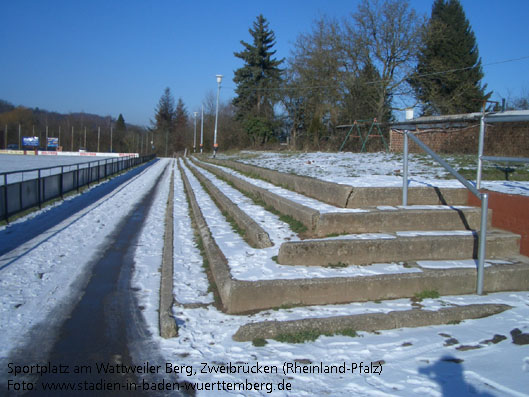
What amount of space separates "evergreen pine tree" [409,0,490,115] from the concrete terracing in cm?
2766

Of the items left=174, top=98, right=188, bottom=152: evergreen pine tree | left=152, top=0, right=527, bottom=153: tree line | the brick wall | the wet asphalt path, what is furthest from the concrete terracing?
left=174, top=98, right=188, bottom=152: evergreen pine tree

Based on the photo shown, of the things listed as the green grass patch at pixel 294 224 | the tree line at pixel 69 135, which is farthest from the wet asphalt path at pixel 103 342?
the tree line at pixel 69 135

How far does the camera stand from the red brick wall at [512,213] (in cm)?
601

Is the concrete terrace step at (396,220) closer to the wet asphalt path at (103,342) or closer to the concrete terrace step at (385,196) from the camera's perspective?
the concrete terrace step at (385,196)

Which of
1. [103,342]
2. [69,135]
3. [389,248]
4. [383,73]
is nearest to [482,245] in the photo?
[389,248]

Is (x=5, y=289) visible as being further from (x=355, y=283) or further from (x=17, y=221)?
(x=17, y=221)

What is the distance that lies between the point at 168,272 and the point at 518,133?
Answer: 7622 millimetres

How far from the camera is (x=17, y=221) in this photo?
36.6 feet

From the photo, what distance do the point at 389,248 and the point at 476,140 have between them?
9475 millimetres

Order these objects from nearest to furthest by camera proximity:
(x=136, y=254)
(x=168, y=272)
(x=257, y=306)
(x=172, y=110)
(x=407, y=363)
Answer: (x=407, y=363) < (x=257, y=306) < (x=168, y=272) < (x=136, y=254) < (x=172, y=110)

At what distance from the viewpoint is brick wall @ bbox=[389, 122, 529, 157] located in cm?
838

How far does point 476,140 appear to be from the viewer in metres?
13.4

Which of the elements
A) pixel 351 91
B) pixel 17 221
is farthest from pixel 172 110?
pixel 17 221

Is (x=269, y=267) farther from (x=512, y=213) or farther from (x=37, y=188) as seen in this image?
(x=37, y=188)
